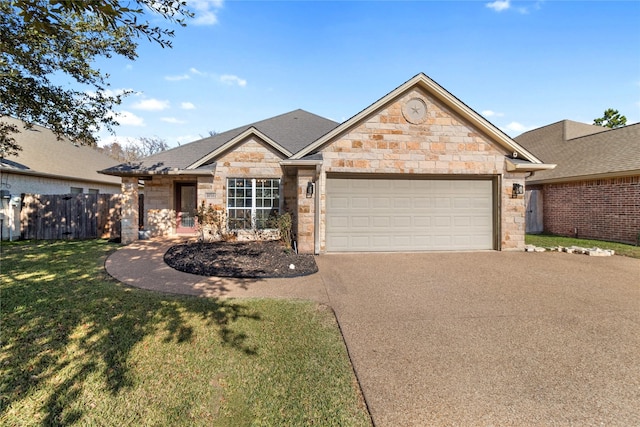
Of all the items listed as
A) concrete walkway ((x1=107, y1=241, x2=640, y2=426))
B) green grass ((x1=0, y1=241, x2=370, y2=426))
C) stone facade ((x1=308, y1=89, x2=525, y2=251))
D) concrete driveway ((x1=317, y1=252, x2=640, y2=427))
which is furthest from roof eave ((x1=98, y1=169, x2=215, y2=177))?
concrete driveway ((x1=317, y1=252, x2=640, y2=427))

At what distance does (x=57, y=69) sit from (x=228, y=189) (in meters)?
5.62

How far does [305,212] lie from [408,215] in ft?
11.0

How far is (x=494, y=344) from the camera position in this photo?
348cm

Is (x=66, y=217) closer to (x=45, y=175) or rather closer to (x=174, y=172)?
(x=45, y=175)

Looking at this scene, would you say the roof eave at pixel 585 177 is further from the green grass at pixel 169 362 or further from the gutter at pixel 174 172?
the gutter at pixel 174 172

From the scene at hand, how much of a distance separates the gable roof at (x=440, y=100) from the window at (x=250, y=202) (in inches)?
113

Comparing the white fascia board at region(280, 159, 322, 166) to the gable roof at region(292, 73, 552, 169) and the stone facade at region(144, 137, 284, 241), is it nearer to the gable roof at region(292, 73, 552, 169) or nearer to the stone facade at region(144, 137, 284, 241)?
the gable roof at region(292, 73, 552, 169)

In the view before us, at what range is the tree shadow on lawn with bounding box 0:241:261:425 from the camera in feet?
9.03

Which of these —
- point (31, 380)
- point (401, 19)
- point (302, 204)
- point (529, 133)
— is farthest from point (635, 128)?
point (31, 380)

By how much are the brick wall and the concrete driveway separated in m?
6.39

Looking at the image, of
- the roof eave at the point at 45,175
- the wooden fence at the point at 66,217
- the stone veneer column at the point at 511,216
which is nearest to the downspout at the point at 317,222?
the stone veneer column at the point at 511,216

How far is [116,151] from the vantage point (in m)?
41.7

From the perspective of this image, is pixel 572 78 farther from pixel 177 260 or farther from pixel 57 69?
pixel 57 69

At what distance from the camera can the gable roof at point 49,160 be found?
41.8 ft
